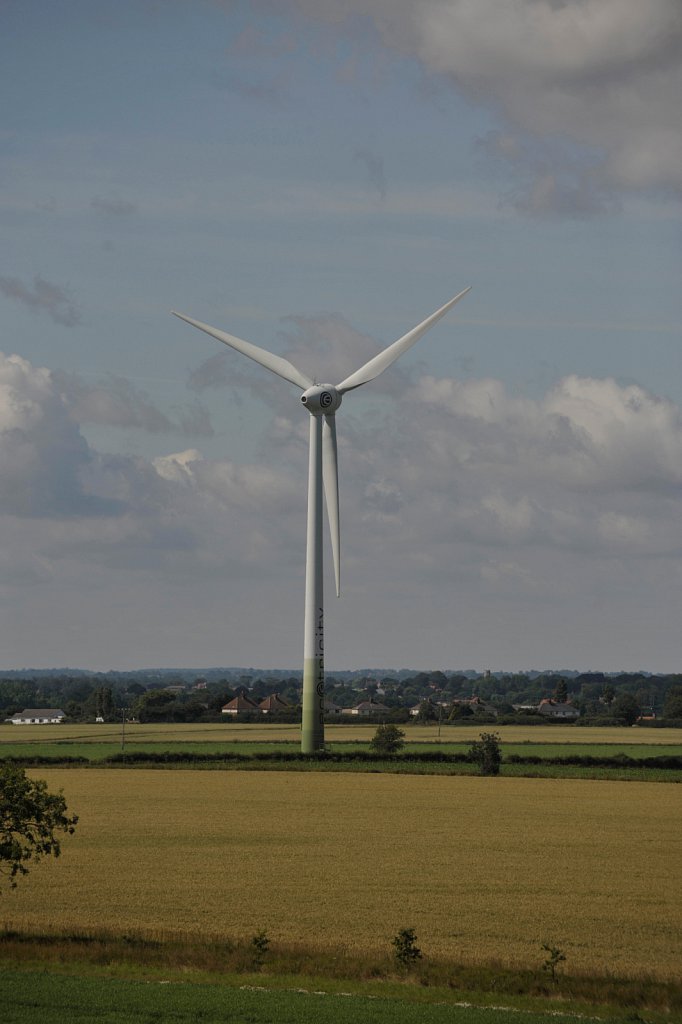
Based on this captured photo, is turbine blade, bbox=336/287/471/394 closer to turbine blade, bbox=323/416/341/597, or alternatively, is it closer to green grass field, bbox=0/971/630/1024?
turbine blade, bbox=323/416/341/597

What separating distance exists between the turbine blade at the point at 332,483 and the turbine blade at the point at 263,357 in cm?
499

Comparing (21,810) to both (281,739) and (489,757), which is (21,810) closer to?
(489,757)

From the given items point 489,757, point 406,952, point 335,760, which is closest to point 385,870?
point 406,952

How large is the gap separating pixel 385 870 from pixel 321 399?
59683 millimetres


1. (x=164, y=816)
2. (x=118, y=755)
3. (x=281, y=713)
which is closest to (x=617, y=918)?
(x=164, y=816)

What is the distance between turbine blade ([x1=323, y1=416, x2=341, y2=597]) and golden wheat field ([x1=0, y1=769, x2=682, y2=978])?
20.1 meters

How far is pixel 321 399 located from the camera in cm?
10738

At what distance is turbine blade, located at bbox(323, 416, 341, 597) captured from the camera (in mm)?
101062

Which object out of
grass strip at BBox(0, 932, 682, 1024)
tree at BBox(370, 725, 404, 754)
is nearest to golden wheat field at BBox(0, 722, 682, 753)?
tree at BBox(370, 725, 404, 754)

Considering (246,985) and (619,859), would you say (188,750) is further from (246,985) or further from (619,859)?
(246,985)

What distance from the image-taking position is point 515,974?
3334 cm

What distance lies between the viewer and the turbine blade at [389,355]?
101750mm

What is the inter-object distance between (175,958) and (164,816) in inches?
1491

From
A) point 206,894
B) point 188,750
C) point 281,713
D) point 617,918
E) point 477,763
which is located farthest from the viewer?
point 281,713
